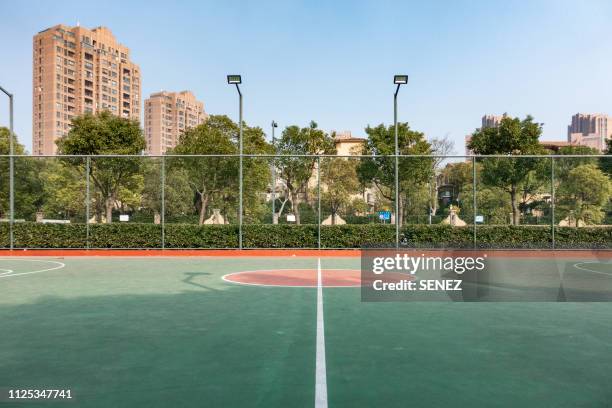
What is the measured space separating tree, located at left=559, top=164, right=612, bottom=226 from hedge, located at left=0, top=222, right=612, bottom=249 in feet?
13.7

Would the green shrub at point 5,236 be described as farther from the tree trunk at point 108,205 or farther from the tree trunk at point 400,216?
the tree trunk at point 400,216

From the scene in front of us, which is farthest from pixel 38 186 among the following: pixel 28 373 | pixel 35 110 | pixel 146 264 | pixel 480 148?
pixel 35 110

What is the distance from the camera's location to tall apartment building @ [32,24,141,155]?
116688 millimetres

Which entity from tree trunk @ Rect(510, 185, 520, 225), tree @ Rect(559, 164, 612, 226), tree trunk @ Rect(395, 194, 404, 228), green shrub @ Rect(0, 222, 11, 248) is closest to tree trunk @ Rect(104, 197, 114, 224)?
green shrub @ Rect(0, 222, 11, 248)

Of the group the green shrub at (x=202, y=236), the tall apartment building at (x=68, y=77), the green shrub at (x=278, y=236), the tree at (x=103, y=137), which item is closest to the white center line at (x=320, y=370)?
the green shrub at (x=278, y=236)

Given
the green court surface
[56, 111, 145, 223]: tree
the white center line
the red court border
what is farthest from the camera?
[56, 111, 145, 223]: tree

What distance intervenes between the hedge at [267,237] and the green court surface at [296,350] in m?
9.79

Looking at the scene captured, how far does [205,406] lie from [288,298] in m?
5.05

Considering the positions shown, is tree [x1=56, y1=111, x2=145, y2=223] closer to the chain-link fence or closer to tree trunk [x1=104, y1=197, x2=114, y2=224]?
the chain-link fence

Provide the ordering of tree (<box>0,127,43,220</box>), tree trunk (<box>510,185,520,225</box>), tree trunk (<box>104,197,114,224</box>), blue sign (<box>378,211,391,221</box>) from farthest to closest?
1. tree (<box>0,127,43,220</box>)
2. tree trunk (<box>104,197,114,224</box>)
3. tree trunk (<box>510,185,520,225</box>)
4. blue sign (<box>378,211,391,221</box>)

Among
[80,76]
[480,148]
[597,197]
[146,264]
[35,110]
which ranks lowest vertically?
[146,264]

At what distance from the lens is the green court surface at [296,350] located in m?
3.93

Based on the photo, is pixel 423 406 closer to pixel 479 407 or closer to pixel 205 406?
pixel 479 407

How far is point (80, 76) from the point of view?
122812 mm
